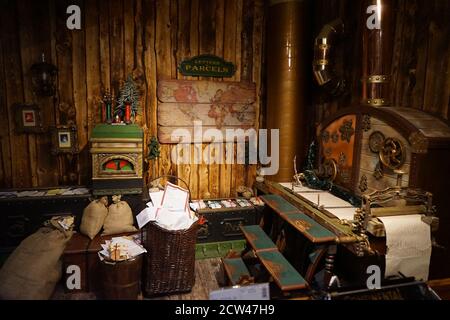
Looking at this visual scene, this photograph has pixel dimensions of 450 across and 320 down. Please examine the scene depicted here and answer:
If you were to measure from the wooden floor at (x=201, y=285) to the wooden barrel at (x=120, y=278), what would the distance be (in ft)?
1.05

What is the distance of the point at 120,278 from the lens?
9.71 ft

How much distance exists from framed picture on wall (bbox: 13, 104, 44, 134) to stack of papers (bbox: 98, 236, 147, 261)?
74.3 inches

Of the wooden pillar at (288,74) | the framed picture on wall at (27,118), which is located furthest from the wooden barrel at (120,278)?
the wooden pillar at (288,74)

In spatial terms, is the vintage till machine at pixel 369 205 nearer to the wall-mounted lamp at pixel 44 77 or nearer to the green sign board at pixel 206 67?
the green sign board at pixel 206 67

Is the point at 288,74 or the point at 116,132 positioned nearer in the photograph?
the point at 116,132

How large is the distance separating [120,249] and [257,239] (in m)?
1.43

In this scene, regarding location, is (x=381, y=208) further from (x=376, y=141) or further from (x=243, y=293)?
(x=243, y=293)

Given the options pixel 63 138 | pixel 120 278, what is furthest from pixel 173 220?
pixel 63 138

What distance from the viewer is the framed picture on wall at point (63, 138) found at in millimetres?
4062

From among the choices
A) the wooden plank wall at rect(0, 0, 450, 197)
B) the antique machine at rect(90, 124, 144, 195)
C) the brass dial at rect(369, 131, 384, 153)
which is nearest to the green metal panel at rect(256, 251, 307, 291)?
the brass dial at rect(369, 131, 384, 153)

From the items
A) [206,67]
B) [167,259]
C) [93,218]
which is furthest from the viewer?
[206,67]

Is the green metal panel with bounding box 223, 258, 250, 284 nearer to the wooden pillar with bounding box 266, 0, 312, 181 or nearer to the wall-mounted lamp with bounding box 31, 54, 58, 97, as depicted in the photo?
the wooden pillar with bounding box 266, 0, 312, 181
